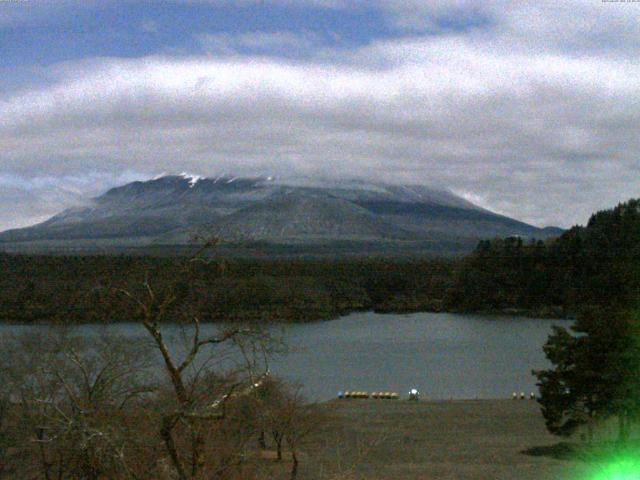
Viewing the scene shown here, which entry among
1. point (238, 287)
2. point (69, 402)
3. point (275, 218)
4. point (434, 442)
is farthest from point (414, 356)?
point (275, 218)

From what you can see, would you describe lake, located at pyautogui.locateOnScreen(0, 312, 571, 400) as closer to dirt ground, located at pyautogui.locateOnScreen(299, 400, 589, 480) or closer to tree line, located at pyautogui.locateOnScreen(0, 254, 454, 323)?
tree line, located at pyautogui.locateOnScreen(0, 254, 454, 323)

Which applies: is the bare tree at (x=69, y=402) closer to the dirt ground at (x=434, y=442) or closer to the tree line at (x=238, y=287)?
the dirt ground at (x=434, y=442)

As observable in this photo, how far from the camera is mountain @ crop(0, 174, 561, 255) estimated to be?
400 feet

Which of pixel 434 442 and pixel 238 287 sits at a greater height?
pixel 238 287

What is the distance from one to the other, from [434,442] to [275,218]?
367 feet

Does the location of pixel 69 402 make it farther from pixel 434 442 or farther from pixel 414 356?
pixel 414 356

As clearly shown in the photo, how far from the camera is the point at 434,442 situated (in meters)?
22.5

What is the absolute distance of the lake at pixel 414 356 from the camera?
33900 millimetres

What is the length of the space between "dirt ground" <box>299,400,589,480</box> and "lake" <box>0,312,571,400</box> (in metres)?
2.96

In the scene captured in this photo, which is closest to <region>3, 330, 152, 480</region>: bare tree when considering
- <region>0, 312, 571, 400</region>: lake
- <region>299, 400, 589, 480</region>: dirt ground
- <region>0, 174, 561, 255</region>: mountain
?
<region>299, 400, 589, 480</region>: dirt ground

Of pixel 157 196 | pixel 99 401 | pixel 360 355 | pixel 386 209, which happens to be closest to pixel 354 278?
pixel 360 355

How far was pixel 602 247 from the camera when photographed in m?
59.2

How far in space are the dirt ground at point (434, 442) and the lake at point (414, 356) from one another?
2.96 metres

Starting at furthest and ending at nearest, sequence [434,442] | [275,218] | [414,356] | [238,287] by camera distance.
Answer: [275,218] < [238,287] < [414,356] < [434,442]
